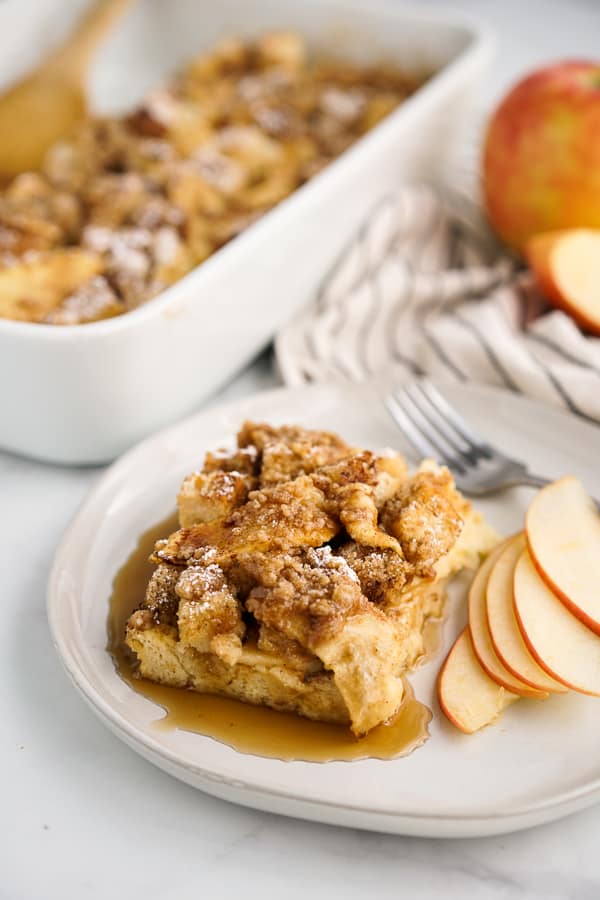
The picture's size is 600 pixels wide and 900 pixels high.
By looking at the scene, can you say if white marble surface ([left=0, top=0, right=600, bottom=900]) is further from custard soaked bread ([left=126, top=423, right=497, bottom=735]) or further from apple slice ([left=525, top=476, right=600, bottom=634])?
apple slice ([left=525, top=476, right=600, bottom=634])

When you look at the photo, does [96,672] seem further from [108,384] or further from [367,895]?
[108,384]

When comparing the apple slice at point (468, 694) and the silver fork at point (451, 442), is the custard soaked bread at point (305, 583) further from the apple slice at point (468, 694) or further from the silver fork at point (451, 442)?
the silver fork at point (451, 442)

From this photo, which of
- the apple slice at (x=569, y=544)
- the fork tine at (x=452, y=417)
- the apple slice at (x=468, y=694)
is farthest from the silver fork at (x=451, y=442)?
the apple slice at (x=468, y=694)

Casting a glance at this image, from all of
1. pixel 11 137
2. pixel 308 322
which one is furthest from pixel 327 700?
pixel 11 137

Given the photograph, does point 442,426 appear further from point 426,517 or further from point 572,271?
point 572,271

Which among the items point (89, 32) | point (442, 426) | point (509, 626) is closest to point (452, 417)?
point (442, 426)

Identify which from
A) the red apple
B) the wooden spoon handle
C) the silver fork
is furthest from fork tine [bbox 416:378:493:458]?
the wooden spoon handle

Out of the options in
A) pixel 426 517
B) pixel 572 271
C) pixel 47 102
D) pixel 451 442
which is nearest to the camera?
pixel 426 517
